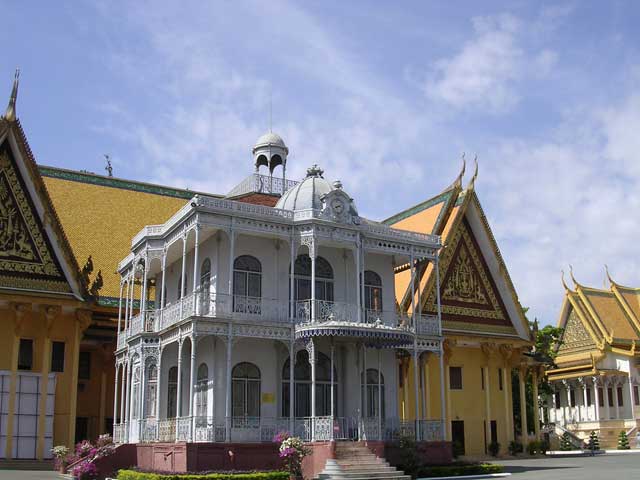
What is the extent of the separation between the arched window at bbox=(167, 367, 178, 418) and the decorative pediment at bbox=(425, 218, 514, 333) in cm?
1362

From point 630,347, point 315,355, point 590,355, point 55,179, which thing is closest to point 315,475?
point 315,355

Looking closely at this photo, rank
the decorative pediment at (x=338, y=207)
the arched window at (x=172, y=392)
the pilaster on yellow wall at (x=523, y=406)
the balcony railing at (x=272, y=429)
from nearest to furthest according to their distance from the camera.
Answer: the balcony railing at (x=272, y=429)
the decorative pediment at (x=338, y=207)
the arched window at (x=172, y=392)
the pilaster on yellow wall at (x=523, y=406)

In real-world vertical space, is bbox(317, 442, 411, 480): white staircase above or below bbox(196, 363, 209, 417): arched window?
below

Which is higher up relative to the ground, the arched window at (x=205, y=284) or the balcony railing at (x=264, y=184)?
the balcony railing at (x=264, y=184)

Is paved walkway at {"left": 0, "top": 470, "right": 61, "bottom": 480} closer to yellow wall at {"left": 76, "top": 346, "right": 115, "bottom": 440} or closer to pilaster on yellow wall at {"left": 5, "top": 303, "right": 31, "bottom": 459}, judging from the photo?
pilaster on yellow wall at {"left": 5, "top": 303, "right": 31, "bottom": 459}

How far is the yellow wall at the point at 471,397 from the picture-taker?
34.2 metres

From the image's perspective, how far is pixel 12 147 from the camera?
2941 centimetres

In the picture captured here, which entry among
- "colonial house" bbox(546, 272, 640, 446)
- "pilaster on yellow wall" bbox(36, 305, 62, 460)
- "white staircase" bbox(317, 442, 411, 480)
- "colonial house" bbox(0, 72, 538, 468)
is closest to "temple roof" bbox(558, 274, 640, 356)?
"colonial house" bbox(546, 272, 640, 446)

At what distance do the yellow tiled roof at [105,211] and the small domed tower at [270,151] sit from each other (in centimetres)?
679

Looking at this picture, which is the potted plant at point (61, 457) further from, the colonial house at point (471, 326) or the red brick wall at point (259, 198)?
the colonial house at point (471, 326)

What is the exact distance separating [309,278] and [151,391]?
263 inches

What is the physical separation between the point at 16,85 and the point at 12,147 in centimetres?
245

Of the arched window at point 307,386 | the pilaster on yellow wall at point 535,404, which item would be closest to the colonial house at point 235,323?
the arched window at point 307,386

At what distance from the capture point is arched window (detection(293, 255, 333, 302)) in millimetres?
25594
